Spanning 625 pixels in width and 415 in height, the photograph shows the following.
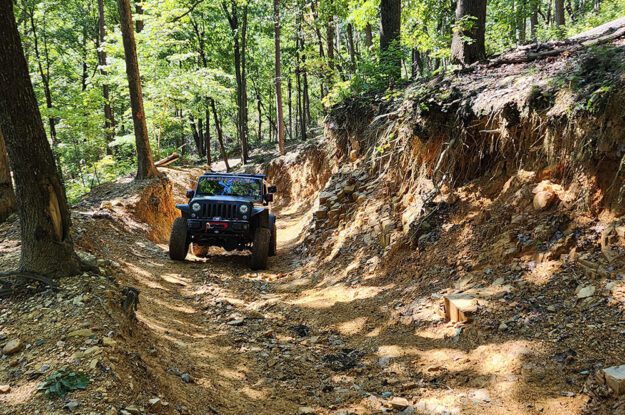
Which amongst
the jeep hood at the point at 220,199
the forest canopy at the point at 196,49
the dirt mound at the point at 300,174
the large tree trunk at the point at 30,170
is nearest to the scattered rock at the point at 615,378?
the large tree trunk at the point at 30,170

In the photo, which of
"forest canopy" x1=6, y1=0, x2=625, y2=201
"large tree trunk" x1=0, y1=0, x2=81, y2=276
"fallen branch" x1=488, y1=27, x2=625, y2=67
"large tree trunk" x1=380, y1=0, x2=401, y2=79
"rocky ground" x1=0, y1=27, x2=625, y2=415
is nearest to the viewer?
"rocky ground" x1=0, y1=27, x2=625, y2=415

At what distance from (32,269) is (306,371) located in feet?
10.7

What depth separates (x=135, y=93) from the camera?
13.0 metres

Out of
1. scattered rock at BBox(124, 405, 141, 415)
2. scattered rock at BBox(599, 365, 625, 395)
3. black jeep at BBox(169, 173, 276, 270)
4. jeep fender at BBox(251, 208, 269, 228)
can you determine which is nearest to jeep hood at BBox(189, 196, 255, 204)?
black jeep at BBox(169, 173, 276, 270)

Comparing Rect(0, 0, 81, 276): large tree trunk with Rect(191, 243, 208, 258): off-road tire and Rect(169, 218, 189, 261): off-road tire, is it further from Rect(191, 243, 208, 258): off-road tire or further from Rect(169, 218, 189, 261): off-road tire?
Rect(191, 243, 208, 258): off-road tire

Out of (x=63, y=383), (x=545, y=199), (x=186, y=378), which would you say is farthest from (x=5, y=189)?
(x=545, y=199)

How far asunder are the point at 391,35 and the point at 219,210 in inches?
267

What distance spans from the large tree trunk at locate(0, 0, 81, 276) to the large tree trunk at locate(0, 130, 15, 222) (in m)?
5.21

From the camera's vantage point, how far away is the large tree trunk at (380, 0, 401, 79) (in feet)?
35.1

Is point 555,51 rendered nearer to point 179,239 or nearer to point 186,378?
point 186,378

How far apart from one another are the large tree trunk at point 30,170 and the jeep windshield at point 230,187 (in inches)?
182

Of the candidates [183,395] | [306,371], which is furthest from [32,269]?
[306,371]

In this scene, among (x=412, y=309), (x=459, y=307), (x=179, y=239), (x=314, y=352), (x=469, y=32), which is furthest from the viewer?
(x=179, y=239)

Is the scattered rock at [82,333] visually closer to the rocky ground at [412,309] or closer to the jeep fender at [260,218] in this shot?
the rocky ground at [412,309]
